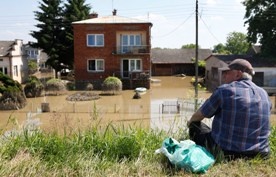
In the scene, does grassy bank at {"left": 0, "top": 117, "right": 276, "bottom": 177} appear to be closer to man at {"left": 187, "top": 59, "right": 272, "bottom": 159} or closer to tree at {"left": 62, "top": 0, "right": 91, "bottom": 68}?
man at {"left": 187, "top": 59, "right": 272, "bottom": 159}

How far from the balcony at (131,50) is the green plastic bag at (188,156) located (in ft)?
99.5

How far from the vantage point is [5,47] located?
145 feet

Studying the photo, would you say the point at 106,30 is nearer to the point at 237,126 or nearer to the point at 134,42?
the point at 134,42

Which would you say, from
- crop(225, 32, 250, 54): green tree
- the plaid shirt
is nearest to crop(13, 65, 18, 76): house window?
the plaid shirt

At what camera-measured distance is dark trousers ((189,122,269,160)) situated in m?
4.62

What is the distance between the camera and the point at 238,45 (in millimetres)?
97812

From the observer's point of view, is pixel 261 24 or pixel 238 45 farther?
pixel 238 45

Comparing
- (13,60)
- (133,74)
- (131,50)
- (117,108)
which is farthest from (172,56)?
(117,108)

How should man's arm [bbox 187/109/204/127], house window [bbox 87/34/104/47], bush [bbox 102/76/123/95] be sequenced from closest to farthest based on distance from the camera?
1. man's arm [bbox 187/109/204/127]
2. bush [bbox 102/76/123/95]
3. house window [bbox 87/34/104/47]

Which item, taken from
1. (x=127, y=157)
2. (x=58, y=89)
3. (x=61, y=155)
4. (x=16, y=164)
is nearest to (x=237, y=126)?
(x=127, y=157)

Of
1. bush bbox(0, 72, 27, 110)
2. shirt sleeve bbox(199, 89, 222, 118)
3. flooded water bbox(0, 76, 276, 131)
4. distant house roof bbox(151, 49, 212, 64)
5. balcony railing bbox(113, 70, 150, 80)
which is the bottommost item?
flooded water bbox(0, 76, 276, 131)

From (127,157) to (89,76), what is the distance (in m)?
31.6

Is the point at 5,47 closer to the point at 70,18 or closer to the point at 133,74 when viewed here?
→ the point at 70,18

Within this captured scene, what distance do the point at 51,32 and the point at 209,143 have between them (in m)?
40.1
